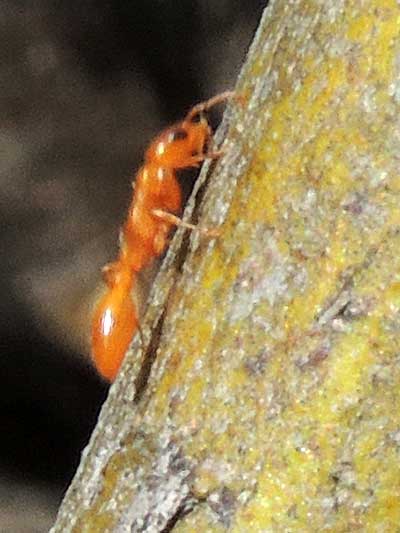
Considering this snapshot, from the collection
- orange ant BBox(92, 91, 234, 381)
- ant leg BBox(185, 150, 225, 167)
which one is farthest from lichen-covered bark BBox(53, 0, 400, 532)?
orange ant BBox(92, 91, 234, 381)

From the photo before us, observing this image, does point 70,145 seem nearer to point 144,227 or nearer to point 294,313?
point 144,227

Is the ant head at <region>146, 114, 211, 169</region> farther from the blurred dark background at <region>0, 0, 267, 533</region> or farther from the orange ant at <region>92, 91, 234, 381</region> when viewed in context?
the blurred dark background at <region>0, 0, 267, 533</region>

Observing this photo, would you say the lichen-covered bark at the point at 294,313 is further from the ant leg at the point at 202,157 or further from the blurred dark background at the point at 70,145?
the blurred dark background at the point at 70,145

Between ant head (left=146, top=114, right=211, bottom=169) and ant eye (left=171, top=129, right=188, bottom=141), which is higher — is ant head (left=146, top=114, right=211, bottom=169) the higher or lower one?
the lower one

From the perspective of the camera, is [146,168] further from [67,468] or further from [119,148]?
[67,468]

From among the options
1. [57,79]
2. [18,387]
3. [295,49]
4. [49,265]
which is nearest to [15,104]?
[57,79]

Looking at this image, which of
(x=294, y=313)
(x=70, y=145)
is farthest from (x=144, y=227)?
(x=70, y=145)

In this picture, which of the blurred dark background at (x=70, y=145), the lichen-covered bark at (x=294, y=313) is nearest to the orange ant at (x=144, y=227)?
the lichen-covered bark at (x=294, y=313)

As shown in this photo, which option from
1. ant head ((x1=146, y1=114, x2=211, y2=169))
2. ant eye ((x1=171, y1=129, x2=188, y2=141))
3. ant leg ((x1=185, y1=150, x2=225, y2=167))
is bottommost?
ant leg ((x1=185, y1=150, x2=225, y2=167))
